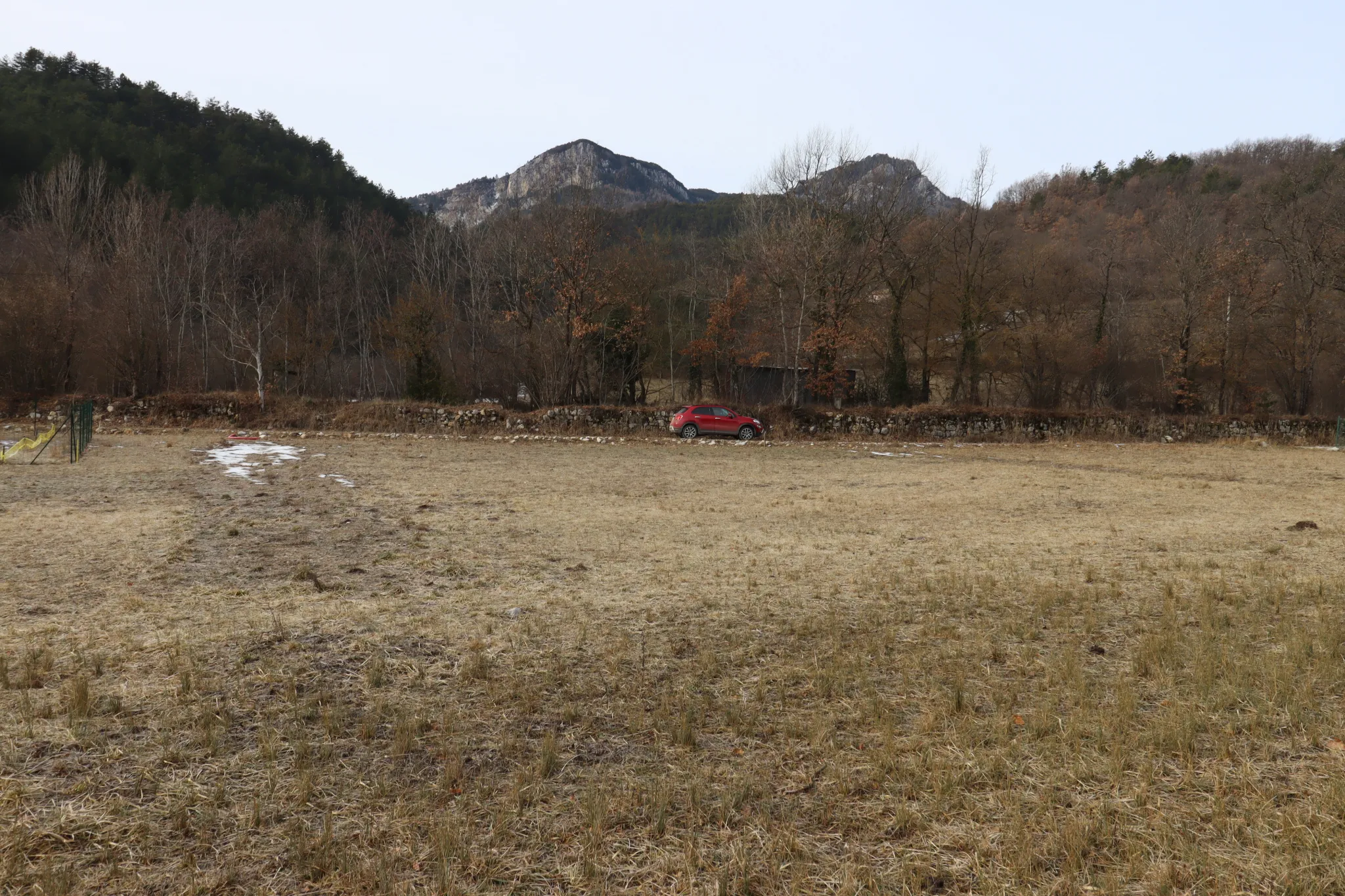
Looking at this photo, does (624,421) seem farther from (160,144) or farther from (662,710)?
(160,144)

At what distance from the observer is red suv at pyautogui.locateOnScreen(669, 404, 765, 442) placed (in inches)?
1211

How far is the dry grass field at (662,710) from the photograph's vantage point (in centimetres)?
343

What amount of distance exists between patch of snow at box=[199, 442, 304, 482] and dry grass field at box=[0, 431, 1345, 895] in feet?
21.2

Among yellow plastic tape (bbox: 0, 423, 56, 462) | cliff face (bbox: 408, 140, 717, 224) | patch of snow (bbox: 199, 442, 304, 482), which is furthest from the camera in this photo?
cliff face (bbox: 408, 140, 717, 224)

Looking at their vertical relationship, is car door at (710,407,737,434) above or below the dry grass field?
above

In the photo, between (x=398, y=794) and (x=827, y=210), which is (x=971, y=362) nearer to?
(x=827, y=210)

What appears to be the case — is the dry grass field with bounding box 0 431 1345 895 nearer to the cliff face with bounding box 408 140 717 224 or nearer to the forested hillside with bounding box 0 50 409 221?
the cliff face with bounding box 408 140 717 224

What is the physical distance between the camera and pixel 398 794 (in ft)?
12.9

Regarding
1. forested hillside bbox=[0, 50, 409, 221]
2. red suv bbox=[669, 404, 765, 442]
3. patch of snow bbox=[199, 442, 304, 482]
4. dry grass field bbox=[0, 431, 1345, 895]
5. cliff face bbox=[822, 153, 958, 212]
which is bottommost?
dry grass field bbox=[0, 431, 1345, 895]

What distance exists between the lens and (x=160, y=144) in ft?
230

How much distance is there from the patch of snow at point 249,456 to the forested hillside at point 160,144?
48.9m

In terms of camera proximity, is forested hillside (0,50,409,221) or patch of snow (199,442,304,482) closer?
patch of snow (199,442,304,482)

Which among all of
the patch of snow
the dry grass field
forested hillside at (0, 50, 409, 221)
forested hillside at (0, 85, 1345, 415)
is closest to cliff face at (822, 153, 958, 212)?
forested hillside at (0, 85, 1345, 415)

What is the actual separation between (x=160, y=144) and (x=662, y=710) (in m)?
85.1
